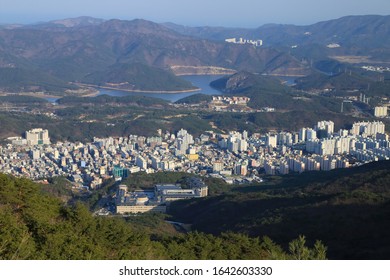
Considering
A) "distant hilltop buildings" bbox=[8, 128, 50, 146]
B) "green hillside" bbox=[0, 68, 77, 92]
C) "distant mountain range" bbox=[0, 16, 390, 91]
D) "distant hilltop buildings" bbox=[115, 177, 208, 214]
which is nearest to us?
"distant hilltop buildings" bbox=[115, 177, 208, 214]

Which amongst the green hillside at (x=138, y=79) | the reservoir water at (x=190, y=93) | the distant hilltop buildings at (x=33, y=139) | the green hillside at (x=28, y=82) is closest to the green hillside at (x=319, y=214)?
the distant hilltop buildings at (x=33, y=139)

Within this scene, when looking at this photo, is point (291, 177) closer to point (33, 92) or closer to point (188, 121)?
point (188, 121)

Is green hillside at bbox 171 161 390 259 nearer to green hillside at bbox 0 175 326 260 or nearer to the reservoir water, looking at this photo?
green hillside at bbox 0 175 326 260

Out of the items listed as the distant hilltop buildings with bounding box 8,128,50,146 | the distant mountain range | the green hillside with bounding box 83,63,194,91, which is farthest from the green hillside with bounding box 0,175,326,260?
the green hillside with bounding box 83,63,194,91

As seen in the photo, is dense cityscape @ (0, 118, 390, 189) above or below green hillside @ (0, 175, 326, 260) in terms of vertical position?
below

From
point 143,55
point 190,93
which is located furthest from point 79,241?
point 143,55

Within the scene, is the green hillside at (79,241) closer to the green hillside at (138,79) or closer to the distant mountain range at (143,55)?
the distant mountain range at (143,55)
